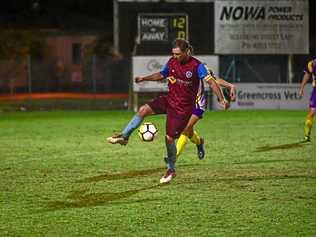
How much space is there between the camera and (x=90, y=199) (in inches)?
383

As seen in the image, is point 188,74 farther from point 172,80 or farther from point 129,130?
point 129,130

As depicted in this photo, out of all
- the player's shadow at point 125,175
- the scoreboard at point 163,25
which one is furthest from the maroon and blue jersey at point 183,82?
the scoreboard at point 163,25

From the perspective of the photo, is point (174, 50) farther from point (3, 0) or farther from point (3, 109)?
point (3, 0)

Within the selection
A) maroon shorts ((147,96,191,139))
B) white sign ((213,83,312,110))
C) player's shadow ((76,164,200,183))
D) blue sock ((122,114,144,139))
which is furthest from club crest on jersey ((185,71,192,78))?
white sign ((213,83,312,110))

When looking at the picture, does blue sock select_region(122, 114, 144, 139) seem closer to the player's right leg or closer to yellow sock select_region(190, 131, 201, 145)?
the player's right leg

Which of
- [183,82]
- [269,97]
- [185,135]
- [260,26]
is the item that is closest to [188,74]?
[183,82]

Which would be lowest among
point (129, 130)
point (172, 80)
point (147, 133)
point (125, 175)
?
point (125, 175)

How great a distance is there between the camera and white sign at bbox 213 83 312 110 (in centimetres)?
2930

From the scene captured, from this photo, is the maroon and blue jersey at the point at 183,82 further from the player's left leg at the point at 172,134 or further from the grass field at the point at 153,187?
the grass field at the point at 153,187

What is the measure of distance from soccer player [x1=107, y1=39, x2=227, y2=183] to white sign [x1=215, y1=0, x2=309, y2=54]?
789 inches

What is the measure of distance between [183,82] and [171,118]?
0.58 m

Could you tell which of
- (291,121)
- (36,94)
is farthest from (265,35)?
(36,94)

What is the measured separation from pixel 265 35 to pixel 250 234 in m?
24.2

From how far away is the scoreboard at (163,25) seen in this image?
1147 inches
